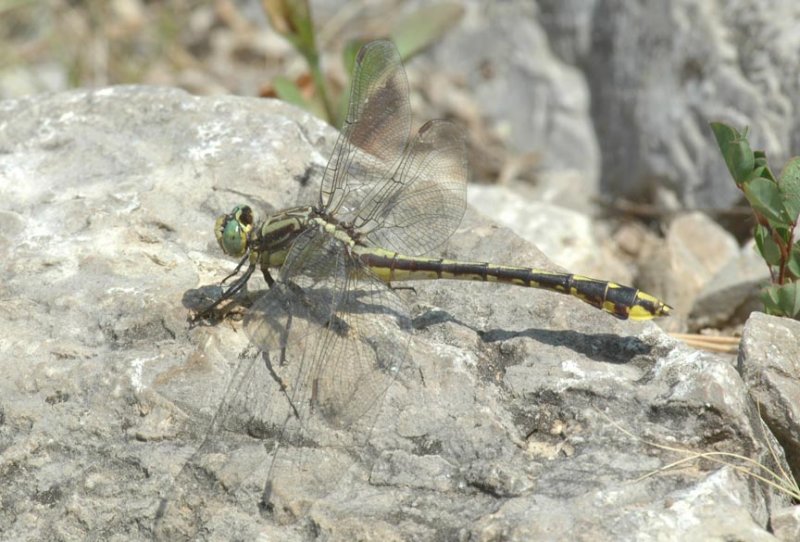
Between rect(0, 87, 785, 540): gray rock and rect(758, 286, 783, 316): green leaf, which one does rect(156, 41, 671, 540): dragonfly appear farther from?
rect(758, 286, 783, 316): green leaf

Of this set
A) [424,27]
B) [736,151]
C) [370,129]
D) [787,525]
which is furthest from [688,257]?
[787,525]

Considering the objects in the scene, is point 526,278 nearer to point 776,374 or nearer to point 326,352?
point 326,352

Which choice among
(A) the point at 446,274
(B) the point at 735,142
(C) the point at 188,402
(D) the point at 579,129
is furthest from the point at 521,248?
(D) the point at 579,129

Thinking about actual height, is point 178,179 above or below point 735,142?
below

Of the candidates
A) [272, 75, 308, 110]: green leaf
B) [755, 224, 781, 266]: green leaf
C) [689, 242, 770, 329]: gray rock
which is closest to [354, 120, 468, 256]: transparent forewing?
[755, 224, 781, 266]: green leaf

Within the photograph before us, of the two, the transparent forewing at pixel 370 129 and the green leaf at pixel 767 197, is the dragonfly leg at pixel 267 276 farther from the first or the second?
the green leaf at pixel 767 197

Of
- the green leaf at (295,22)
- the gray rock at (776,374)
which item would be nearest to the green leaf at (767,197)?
the gray rock at (776,374)

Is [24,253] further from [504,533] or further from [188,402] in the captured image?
[504,533]
